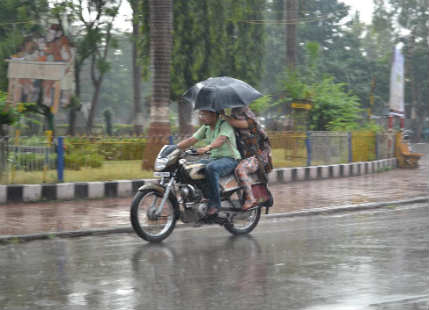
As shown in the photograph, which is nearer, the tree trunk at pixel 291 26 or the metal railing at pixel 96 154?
the metal railing at pixel 96 154

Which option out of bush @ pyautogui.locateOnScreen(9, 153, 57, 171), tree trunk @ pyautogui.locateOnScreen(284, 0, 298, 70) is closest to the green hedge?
bush @ pyautogui.locateOnScreen(9, 153, 57, 171)

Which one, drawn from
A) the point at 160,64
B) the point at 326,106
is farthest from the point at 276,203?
the point at 326,106

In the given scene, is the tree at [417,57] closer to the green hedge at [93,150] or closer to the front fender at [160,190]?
the green hedge at [93,150]

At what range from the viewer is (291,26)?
1089 inches

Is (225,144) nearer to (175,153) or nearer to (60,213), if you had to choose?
(175,153)

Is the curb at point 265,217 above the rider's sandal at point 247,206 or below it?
below

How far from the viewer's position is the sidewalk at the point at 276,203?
379 inches

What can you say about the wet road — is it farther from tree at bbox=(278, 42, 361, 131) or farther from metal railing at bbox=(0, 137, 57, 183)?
tree at bbox=(278, 42, 361, 131)

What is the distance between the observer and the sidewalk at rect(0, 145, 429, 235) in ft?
31.6

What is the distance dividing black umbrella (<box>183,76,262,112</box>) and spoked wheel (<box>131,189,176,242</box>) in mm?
1223

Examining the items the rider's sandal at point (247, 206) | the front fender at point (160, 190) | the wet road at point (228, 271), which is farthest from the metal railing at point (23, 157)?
the rider's sandal at point (247, 206)

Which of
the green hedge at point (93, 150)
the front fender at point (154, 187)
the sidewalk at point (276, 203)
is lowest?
the sidewalk at point (276, 203)

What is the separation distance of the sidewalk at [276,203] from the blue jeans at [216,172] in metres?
1.68

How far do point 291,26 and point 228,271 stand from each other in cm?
2246
